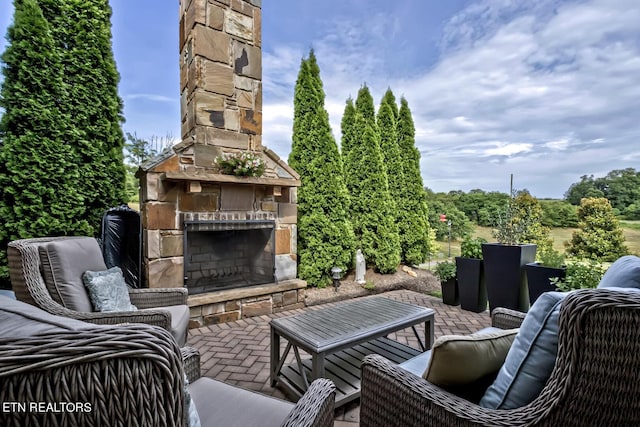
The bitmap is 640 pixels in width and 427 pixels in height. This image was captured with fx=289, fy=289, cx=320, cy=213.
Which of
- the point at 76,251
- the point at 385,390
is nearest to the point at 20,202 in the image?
the point at 76,251

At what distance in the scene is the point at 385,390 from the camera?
1139mm

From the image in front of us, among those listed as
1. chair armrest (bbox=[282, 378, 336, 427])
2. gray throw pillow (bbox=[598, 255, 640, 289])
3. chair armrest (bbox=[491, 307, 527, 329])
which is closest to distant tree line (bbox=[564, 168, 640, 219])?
chair armrest (bbox=[491, 307, 527, 329])

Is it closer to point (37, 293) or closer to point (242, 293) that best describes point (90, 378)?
point (37, 293)

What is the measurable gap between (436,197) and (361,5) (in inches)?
207

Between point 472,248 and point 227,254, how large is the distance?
3.05 m

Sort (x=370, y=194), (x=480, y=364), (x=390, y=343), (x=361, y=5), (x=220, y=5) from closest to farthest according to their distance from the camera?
(x=480, y=364) < (x=390, y=343) < (x=220, y=5) < (x=361, y=5) < (x=370, y=194)

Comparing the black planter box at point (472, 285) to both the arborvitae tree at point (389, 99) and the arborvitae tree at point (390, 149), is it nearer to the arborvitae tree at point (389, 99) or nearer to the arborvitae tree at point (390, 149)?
the arborvitae tree at point (390, 149)

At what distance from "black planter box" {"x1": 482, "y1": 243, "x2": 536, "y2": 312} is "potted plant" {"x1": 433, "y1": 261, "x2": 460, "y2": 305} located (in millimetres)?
423

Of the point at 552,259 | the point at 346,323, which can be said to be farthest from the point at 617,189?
the point at 346,323

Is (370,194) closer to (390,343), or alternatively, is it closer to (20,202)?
(390,343)

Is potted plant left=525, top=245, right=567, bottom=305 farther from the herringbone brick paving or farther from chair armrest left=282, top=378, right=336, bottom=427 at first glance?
chair armrest left=282, top=378, right=336, bottom=427

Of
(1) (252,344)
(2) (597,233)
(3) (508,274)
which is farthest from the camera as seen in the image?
(2) (597,233)

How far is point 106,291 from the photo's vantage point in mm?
1974

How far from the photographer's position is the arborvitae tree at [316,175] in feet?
14.6
